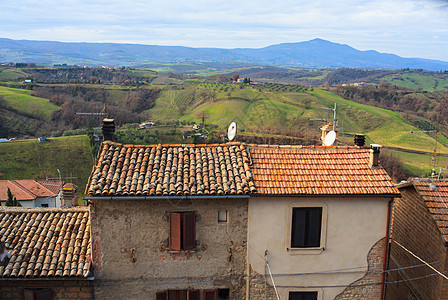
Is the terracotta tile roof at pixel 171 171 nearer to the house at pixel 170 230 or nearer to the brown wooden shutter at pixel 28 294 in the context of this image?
the house at pixel 170 230

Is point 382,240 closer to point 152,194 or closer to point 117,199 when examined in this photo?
point 152,194

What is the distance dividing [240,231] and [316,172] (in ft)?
8.76

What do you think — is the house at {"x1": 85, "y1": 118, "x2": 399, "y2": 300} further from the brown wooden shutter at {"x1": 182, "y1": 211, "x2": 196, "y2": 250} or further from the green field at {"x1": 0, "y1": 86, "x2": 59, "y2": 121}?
the green field at {"x1": 0, "y1": 86, "x2": 59, "y2": 121}

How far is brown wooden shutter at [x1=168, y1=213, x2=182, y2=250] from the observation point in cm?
1024

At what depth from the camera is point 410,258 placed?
1288 cm

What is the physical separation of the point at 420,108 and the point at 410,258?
105 meters

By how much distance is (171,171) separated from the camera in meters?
10.8

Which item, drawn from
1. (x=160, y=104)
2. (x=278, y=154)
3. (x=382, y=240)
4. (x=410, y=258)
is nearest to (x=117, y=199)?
(x=278, y=154)

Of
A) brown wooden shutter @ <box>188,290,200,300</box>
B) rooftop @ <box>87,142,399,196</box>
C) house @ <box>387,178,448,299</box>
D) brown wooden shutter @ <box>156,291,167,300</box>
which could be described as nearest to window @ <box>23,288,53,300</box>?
brown wooden shutter @ <box>156,291,167,300</box>

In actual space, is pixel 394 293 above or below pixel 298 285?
below

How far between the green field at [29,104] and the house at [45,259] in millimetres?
85674

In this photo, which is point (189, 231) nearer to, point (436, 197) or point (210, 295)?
point (210, 295)

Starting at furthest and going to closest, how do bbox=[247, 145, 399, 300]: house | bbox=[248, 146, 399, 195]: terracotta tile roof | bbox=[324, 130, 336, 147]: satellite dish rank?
bbox=[324, 130, 336, 147]: satellite dish
bbox=[247, 145, 399, 300]: house
bbox=[248, 146, 399, 195]: terracotta tile roof

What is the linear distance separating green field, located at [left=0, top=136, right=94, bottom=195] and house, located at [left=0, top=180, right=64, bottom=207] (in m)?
12.2
